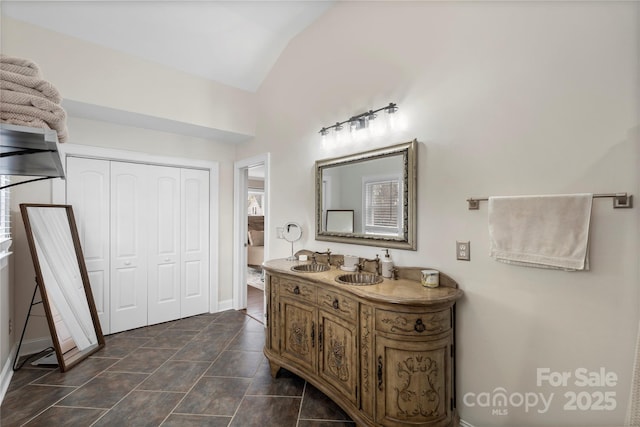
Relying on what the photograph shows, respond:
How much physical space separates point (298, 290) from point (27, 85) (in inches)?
74.1

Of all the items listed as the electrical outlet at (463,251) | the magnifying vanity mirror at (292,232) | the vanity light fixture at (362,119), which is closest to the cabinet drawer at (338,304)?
the electrical outlet at (463,251)

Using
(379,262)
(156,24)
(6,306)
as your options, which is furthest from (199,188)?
(379,262)

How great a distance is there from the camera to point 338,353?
77.6 inches

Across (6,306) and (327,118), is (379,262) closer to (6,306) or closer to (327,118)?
(327,118)

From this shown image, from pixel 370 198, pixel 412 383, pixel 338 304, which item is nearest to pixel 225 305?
pixel 338 304

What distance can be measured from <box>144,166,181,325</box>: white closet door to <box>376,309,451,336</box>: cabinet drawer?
312cm

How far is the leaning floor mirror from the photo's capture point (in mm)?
2596

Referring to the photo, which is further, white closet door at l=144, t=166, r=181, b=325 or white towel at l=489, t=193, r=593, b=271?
white closet door at l=144, t=166, r=181, b=325

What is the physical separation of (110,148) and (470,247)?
151 inches

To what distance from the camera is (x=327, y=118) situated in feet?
9.25

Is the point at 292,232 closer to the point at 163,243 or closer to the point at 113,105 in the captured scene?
the point at 163,243

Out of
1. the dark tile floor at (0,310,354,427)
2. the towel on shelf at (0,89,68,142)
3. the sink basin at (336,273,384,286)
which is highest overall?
the towel on shelf at (0,89,68,142)

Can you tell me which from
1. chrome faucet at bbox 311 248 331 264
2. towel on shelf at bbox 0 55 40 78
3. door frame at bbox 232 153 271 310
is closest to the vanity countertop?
chrome faucet at bbox 311 248 331 264

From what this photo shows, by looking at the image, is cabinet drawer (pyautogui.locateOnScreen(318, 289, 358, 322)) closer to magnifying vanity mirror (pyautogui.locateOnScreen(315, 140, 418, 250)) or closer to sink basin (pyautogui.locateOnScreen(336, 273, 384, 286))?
sink basin (pyautogui.locateOnScreen(336, 273, 384, 286))
